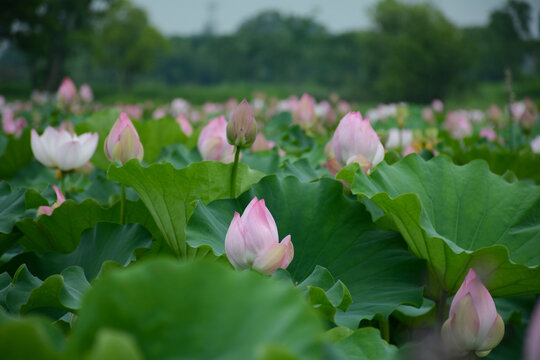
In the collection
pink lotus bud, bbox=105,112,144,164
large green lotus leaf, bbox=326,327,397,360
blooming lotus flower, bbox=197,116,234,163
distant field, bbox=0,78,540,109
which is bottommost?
distant field, bbox=0,78,540,109


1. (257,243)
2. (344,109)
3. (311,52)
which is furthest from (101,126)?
(311,52)

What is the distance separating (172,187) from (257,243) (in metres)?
0.33

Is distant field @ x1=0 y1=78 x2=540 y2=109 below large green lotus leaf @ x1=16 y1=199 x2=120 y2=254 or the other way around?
below

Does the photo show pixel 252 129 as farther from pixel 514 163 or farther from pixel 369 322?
pixel 514 163

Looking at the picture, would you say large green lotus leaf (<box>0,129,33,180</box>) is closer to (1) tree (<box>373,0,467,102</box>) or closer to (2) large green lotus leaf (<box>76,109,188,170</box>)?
(2) large green lotus leaf (<box>76,109,188,170</box>)

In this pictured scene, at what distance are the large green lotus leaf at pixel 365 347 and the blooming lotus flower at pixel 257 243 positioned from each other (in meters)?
0.14

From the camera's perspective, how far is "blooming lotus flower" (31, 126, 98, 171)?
125 cm

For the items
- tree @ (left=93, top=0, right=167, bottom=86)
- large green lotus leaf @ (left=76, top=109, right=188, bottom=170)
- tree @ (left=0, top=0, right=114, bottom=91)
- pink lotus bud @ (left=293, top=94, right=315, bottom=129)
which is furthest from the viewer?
tree @ (left=93, top=0, right=167, bottom=86)

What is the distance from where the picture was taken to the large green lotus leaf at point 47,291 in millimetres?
688

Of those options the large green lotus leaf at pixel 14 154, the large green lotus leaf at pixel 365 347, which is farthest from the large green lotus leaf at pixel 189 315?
the large green lotus leaf at pixel 14 154

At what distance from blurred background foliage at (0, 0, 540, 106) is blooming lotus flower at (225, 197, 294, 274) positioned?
7.87m

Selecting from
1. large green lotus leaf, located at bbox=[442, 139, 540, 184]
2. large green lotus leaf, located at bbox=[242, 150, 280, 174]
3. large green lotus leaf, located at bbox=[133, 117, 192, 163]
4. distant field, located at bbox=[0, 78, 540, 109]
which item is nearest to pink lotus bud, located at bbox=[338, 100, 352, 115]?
large green lotus leaf, located at bbox=[442, 139, 540, 184]

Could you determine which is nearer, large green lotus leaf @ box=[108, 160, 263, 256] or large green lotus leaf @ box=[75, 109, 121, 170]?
large green lotus leaf @ box=[108, 160, 263, 256]

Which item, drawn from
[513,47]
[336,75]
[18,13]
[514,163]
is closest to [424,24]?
[513,47]
